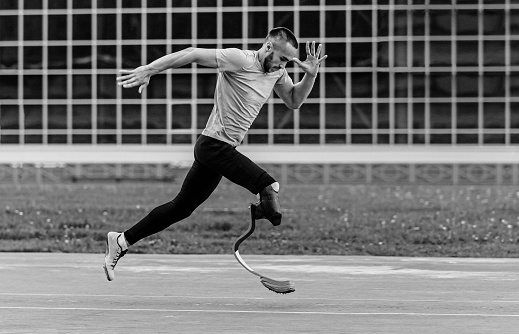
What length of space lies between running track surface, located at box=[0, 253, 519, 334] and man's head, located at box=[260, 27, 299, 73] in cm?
179

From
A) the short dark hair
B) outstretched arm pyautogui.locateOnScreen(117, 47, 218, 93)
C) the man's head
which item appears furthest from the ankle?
the short dark hair

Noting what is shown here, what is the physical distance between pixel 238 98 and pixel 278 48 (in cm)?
49

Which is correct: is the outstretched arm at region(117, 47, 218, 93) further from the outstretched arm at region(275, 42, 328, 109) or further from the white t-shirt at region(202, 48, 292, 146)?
the outstretched arm at region(275, 42, 328, 109)

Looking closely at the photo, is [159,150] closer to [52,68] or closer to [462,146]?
[52,68]

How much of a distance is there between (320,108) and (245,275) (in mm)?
42391

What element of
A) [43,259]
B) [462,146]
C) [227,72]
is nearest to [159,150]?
[462,146]

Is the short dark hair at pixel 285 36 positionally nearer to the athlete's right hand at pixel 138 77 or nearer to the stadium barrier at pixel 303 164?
the athlete's right hand at pixel 138 77

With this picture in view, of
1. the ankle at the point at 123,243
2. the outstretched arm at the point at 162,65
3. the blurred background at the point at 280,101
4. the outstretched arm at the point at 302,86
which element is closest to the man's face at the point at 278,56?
the outstretched arm at the point at 302,86

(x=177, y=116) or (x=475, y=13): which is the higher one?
(x=475, y=13)

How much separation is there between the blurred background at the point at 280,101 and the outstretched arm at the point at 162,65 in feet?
138

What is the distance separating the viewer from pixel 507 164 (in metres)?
52.3

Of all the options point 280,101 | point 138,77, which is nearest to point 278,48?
point 138,77

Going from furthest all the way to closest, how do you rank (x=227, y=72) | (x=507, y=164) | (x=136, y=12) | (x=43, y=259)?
(x=136, y=12) < (x=507, y=164) < (x=43, y=259) < (x=227, y=72)

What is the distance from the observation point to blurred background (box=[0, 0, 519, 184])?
173 ft
